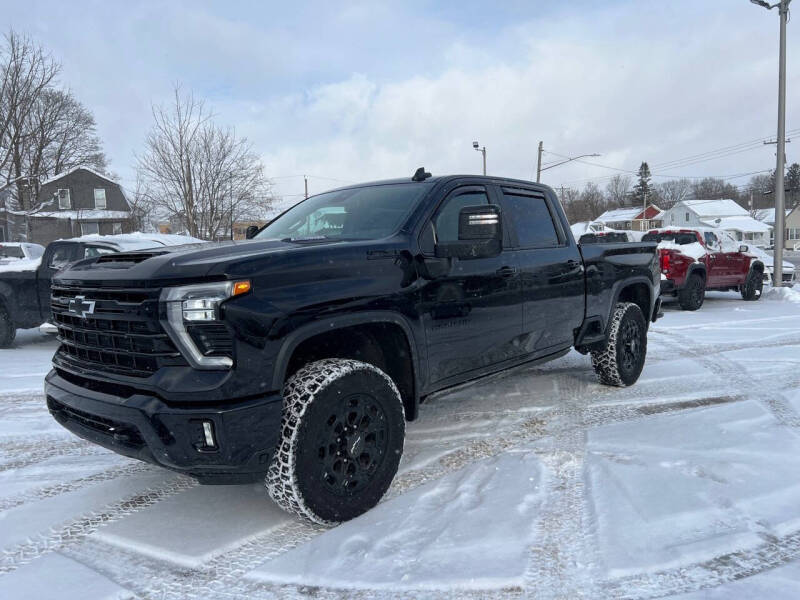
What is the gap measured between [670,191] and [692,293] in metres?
123

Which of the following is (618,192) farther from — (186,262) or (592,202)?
(186,262)

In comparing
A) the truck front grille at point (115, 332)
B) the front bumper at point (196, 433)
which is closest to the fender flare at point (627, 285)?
the front bumper at point (196, 433)

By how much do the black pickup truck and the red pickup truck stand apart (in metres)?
8.32

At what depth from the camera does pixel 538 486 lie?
334 cm

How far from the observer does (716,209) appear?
263ft

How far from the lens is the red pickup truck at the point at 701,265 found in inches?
440

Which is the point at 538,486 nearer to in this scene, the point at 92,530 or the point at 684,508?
the point at 684,508

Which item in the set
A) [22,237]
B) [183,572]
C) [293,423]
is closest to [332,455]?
[293,423]

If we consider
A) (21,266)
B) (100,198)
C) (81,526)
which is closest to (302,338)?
(81,526)

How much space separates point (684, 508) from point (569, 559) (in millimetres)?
846

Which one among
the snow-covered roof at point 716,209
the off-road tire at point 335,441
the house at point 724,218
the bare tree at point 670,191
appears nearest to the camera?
the off-road tire at point 335,441

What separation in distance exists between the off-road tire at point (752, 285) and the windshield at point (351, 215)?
1225 cm

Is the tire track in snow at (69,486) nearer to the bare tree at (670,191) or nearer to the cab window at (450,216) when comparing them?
the cab window at (450,216)

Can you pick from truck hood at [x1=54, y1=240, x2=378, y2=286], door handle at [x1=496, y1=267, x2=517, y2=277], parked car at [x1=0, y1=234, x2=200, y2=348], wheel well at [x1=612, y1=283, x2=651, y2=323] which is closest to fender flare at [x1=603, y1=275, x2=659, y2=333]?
wheel well at [x1=612, y1=283, x2=651, y2=323]
